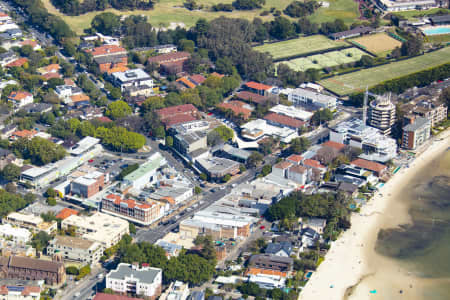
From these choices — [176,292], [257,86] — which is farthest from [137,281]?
[257,86]

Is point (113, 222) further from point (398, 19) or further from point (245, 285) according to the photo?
point (398, 19)

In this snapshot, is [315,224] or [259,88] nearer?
[315,224]

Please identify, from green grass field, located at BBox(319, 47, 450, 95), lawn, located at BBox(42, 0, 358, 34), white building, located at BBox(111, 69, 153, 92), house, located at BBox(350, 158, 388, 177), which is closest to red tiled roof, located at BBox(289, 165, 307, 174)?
house, located at BBox(350, 158, 388, 177)

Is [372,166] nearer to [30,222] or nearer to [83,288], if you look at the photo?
[83,288]

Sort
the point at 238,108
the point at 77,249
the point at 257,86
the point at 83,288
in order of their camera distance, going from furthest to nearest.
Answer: the point at 257,86 < the point at 238,108 < the point at 77,249 < the point at 83,288

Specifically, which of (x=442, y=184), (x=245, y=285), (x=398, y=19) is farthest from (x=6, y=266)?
(x=398, y=19)

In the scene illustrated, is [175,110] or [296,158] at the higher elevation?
[175,110]
